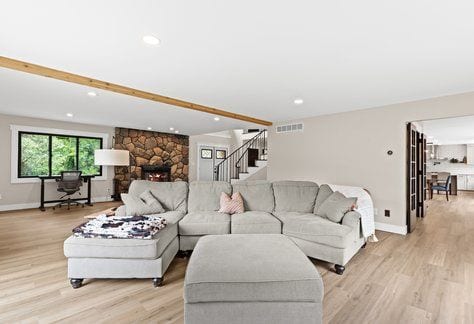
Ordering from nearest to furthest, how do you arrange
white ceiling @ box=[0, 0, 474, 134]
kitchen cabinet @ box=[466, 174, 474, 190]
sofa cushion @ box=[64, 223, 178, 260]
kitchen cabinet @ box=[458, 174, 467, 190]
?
1. white ceiling @ box=[0, 0, 474, 134]
2. sofa cushion @ box=[64, 223, 178, 260]
3. kitchen cabinet @ box=[466, 174, 474, 190]
4. kitchen cabinet @ box=[458, 174, 467, 190]

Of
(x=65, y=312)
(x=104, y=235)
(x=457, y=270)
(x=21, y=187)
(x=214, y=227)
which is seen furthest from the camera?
(x=21, y=187)

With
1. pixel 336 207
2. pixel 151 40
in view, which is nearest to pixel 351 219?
pixel 336 207

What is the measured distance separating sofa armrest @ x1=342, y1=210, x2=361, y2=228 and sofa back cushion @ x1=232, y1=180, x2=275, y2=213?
3.53ft

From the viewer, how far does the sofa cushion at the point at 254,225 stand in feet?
9.62

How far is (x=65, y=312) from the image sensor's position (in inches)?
73.2

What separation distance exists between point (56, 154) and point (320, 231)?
6862 millimetres

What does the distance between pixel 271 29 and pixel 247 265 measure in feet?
6.15

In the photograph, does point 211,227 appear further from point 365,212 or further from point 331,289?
point 365,212

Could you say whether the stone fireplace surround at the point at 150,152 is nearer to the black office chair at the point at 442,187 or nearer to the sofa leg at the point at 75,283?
the sofa leg at the point at 75,283

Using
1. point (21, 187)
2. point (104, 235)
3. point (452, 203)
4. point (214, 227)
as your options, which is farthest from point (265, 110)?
point (452, 203)

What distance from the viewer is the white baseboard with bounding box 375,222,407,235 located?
3992 millimetres

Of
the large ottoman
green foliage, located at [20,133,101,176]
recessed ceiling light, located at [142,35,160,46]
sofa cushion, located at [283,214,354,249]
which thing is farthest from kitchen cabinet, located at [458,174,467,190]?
green foliage, located at [20,133,101,176]

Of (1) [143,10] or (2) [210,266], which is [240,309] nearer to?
(2) [210,266]

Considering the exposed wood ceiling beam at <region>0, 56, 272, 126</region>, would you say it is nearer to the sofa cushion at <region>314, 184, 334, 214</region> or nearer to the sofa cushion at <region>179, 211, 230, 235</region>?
the sofa cushion at <region>179, 211, 230, 235</region>
